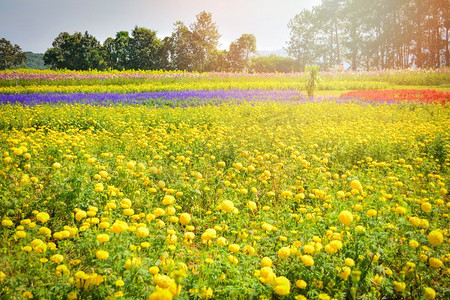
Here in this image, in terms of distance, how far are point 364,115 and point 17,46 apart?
300 feet

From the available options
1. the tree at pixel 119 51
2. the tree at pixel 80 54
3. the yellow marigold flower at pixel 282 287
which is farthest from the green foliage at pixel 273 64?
the yellow marigold flower at pixel 282 287

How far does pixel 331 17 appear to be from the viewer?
48.8m

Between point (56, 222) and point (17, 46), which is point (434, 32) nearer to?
point (56, 222)

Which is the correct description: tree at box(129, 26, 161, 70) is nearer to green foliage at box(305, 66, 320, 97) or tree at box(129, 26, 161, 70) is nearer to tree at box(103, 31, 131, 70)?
tree at box(103, 31, 131, 70)

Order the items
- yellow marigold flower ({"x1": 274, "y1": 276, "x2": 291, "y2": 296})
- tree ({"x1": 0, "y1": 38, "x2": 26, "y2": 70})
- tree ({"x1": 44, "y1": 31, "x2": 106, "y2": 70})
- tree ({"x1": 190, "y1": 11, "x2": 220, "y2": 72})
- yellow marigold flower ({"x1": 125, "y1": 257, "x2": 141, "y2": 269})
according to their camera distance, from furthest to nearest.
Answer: tree ({"x1": 0, "y1": 38, "x2": 26, "y2": 70})
tree ({"x1": 44, "y1": 31, "x2": 106, "y2": 70})
tree ({"x1": 190, "y1": 11, "x2": 220, "y2": 72})
yellow marigold flower ({"x1": 125, "y1": 257, "x2": 141, "y2": 269})
yellow marigold flower ({"x1": 274, "y1": 276, "x2": 291, "y2": 296})

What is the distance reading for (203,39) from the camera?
128ft

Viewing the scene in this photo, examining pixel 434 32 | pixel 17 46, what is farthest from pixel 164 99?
pixel 17 46

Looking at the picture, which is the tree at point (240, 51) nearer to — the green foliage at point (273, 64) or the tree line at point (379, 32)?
the green foliage at point (273, 64)

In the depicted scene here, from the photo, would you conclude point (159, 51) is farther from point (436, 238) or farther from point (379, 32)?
point (436, 238)

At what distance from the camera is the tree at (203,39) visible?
38.3m

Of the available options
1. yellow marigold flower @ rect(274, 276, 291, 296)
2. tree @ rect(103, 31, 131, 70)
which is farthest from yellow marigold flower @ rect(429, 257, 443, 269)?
tree @ rect(103, 31, 131, 70)

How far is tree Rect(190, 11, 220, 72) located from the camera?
38312mm

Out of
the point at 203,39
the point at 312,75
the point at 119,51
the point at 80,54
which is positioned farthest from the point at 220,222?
the point at 80,54

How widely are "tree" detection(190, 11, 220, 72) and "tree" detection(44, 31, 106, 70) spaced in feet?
62.2
